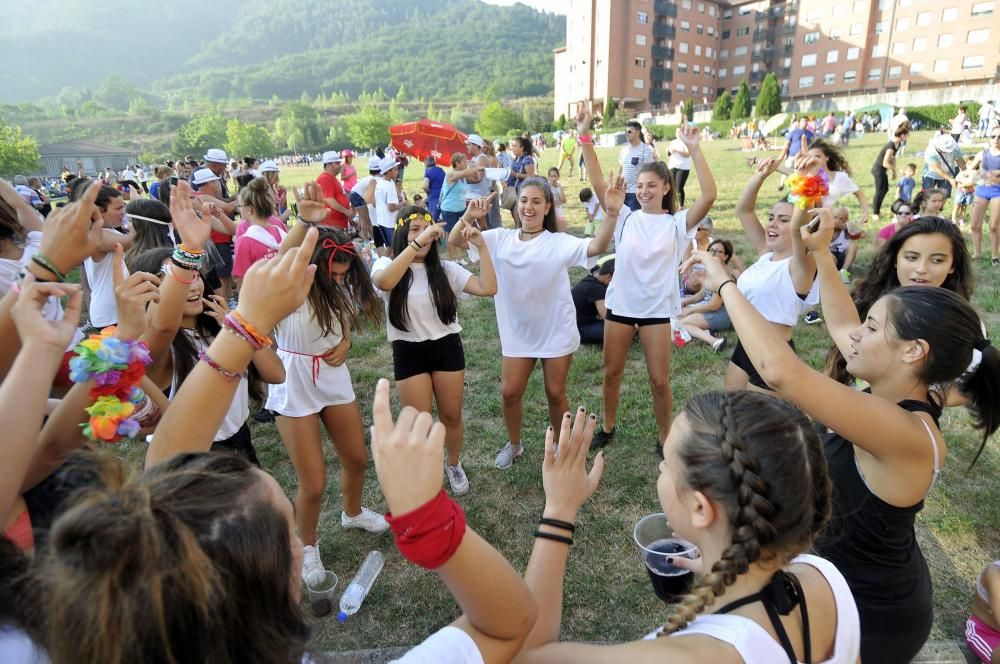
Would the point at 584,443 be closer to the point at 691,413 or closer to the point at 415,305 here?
the point at 691,413

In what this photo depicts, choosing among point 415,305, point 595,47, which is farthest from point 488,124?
point 415,305

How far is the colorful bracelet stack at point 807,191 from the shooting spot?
9.20 feet

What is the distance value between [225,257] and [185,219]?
18.9 feet

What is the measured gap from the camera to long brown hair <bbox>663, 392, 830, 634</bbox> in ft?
4.04

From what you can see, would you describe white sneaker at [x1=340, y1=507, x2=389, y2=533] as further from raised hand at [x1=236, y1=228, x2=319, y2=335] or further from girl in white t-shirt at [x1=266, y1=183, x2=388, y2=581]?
raised hand at [x1=236, y1=228, x2=319, y2=335]

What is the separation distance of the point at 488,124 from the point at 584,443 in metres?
77.3

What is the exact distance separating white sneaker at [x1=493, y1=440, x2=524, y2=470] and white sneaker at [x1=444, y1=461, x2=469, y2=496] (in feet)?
1.07

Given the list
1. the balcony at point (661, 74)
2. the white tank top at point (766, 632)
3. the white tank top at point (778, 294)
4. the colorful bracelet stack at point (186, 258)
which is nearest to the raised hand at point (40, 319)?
the colorful bracelet stack at point (186, 258)

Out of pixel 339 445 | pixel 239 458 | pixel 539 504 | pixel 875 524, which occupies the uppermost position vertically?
pixel 239 458

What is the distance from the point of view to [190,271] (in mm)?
1986

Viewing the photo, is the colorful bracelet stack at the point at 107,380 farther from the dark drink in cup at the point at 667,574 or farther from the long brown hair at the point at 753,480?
the dark drink in cup at the point at 667,574

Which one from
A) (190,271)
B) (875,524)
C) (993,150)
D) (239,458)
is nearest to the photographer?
(239,458)

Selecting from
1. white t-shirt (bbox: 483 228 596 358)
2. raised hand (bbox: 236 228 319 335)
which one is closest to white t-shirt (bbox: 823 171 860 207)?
white t-shirt (bbox: 483 228 596 358)

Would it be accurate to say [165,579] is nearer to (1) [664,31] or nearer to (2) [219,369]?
(2) [219,369]
